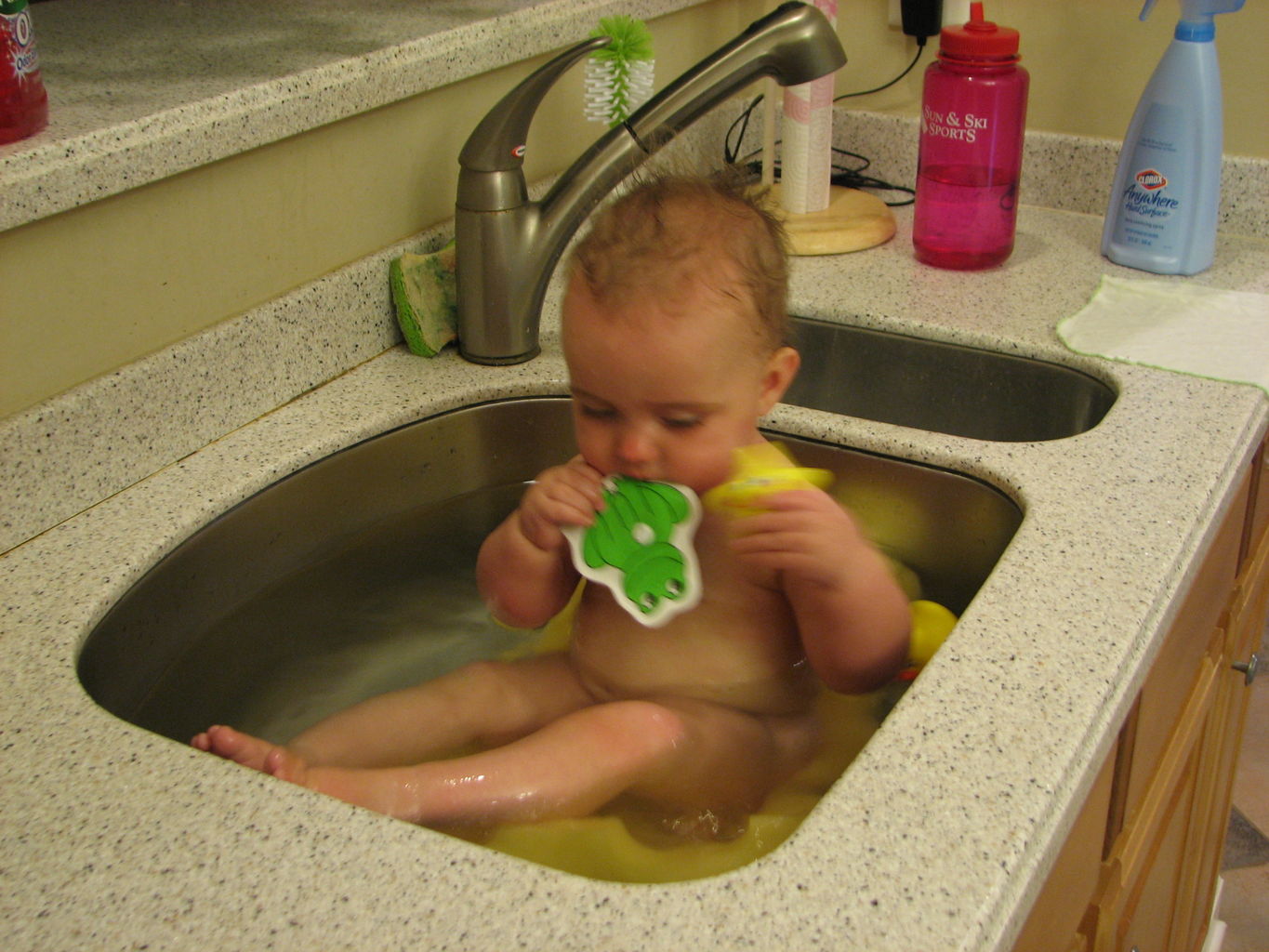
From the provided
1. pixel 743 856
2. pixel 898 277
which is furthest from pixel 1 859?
pixel 898 277

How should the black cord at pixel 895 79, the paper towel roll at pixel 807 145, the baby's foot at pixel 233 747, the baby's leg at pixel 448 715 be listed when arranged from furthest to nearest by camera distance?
the black cord at pixel 895 79 → the paper towel roll at pixel 807 145 → the baby's leg at pixel 448 715 → the baby's foot at pixel 233 747

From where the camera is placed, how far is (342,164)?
1111mm

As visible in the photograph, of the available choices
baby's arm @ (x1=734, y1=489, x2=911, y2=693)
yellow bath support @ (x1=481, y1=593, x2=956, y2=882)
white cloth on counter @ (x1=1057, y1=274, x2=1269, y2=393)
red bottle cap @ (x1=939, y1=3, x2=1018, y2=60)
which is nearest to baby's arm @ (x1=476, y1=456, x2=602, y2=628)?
baby's arm @ (x1=734, y1=489, x2=911, y2=693)

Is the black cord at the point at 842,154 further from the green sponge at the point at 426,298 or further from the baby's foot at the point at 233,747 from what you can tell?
the baby's foot at the point at 233,747

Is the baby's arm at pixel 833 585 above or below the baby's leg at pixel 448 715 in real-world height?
above

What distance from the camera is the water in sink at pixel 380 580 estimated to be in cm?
86

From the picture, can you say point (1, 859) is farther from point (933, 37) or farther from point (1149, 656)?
point (933, 37)

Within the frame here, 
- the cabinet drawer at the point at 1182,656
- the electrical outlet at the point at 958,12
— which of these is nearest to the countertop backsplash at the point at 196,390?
the electrical outlet at the point at 958,12

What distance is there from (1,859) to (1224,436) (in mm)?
869

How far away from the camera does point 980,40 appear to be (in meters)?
1.25

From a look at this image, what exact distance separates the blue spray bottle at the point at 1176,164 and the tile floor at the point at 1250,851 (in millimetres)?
1020

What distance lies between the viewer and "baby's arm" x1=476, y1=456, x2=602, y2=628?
907 mm

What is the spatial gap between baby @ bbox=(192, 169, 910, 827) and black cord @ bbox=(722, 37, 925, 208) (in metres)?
0.66

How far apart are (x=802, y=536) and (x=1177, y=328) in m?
0.52
